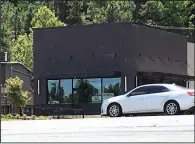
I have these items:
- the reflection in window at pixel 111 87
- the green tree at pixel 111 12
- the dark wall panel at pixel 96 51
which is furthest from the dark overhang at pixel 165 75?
the green tree at pixel 111 12

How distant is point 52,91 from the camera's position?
37.6m

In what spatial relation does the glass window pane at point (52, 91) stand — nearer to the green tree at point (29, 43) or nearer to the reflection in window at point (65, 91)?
the reflection in window at point (65, 91)

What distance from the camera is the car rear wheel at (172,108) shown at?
21391mm

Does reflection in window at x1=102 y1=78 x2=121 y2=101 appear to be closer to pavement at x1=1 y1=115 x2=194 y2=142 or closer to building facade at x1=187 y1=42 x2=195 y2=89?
building facade at x1=187 y1=42 x2=195 y2=89

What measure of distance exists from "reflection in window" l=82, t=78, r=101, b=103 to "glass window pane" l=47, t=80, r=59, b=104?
2.26 metres

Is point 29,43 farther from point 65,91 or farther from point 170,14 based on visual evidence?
point 170,14

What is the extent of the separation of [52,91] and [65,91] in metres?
1.10

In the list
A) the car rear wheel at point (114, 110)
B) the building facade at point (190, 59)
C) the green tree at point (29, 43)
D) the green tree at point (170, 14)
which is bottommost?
the car rear wheel at point (114, 110)

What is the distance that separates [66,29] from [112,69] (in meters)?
4.85

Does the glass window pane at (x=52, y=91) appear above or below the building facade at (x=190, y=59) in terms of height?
below

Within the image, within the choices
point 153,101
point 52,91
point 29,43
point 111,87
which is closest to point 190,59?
point 111,87

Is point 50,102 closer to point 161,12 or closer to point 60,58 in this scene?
point 60,58

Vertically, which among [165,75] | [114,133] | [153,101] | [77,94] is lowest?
[114,133]

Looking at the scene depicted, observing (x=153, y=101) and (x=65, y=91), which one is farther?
(x=65, y=91)
